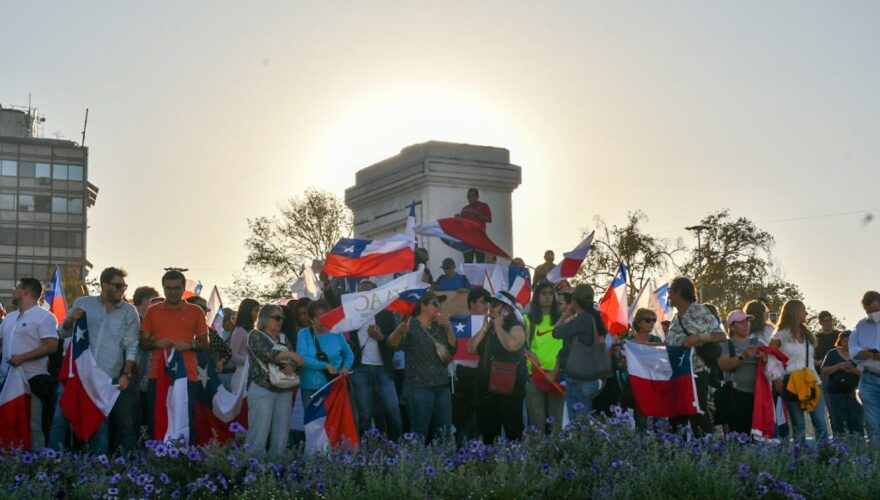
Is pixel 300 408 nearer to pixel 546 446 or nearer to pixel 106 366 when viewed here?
pixel 106 366

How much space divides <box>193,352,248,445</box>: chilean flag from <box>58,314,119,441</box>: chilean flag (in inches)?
38.4

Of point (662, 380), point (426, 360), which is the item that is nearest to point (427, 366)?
point (426, 360)

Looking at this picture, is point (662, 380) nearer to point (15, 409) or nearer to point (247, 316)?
point (247, 316)

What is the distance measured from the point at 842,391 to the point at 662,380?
3.18 m

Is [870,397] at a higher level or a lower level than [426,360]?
lower

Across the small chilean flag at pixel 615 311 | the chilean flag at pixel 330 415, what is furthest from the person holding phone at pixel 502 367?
the small chilean flag at pixel 615 311

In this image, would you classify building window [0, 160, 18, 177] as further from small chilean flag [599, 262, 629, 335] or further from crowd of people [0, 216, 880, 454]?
crowd of people [0, 216, 880, 454]

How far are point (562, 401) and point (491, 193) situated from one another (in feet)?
27.4

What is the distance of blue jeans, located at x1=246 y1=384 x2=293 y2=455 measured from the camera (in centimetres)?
1270

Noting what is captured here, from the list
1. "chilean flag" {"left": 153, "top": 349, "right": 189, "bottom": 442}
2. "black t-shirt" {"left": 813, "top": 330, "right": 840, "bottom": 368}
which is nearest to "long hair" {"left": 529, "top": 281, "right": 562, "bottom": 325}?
"chilean flag" {"left": 153, "top": 349, "right": 189, "bottom": 442}

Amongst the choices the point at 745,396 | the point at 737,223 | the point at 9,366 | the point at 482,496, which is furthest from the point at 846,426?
the point at 737,223

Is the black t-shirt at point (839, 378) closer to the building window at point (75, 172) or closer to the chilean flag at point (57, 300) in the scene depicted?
the chilean flag at point (57, 300)

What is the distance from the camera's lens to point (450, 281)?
18.6 metres

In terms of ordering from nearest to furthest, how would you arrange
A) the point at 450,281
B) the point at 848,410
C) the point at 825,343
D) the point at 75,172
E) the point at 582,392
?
the point at 582,392 < the point at 848,410 < the point at 825,343 < the point at 450,281 < the point at 75,172
